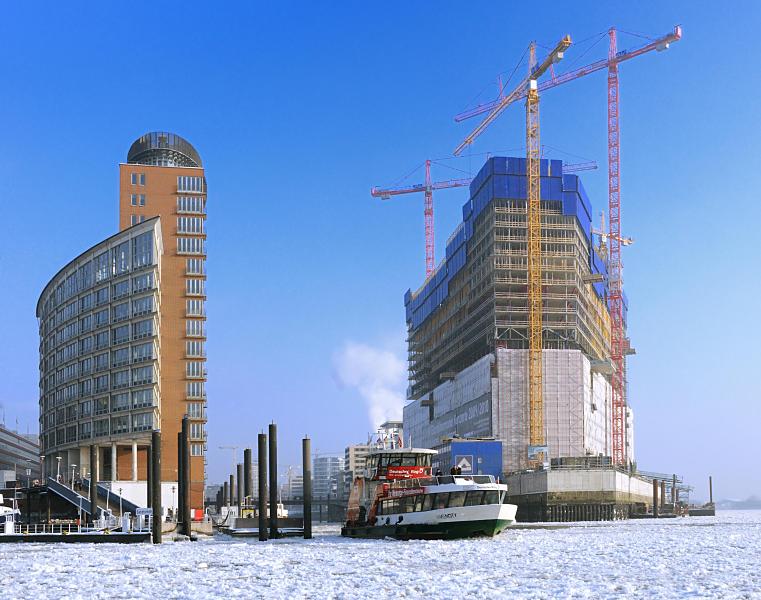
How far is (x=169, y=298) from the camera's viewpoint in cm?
15375

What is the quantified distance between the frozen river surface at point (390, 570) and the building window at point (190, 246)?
8580 cm

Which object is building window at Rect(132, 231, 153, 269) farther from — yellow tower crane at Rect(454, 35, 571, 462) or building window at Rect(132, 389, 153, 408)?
yellow tower crane at Rect(454, 35, 571, 462)

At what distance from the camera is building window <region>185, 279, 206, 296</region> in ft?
509

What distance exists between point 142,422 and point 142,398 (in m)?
3.14

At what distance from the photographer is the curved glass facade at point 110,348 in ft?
459

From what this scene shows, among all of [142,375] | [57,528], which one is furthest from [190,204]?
[57,528]

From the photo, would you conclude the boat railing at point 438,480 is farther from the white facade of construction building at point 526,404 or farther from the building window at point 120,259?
the white facade of construction building at point 526,404

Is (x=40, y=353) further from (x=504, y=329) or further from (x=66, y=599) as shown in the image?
(x=66, y=599)

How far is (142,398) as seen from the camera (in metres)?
140

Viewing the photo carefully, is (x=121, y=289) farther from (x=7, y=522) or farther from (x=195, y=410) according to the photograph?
(x=7, y=522)

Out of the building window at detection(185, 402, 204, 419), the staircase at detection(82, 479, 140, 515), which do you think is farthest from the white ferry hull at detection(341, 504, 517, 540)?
the building window at detection(185, 402, 204, 419)

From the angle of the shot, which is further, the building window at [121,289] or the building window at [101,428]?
the building window at [101,428]

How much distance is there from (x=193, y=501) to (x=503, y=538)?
3157 inches

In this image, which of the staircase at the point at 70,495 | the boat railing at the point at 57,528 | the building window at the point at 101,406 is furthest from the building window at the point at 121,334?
the boat railing at the point at 57,528
